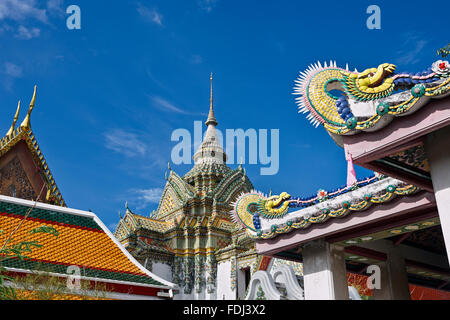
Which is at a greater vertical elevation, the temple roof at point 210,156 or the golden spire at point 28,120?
the temple roof at point 210,156

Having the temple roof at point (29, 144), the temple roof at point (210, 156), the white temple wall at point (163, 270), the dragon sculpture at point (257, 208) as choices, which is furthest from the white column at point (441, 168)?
the temple roof at point (210, 156)

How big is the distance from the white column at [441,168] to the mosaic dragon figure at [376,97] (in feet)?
1.79

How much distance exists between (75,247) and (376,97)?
637 cm

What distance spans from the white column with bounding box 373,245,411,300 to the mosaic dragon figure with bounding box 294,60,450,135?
158 inches

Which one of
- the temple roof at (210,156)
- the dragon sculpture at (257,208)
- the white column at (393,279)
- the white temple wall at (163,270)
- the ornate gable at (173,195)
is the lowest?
the white column at (393,279)

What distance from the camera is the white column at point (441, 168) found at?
4270 mm

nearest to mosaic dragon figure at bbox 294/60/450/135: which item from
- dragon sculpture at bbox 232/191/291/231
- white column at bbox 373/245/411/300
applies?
dragon sculpture at bbox 232/191/291/231

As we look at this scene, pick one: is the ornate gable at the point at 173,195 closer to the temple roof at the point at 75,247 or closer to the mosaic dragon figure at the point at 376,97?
the temple roof at the point at 75,247

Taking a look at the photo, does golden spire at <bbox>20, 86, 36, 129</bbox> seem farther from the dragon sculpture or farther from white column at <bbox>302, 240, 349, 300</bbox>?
white column at <bbox>302, 240, 349, 300</bbox>

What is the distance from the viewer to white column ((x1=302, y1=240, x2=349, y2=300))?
680cm

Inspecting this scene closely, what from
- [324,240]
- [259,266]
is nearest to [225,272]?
[259,266]
